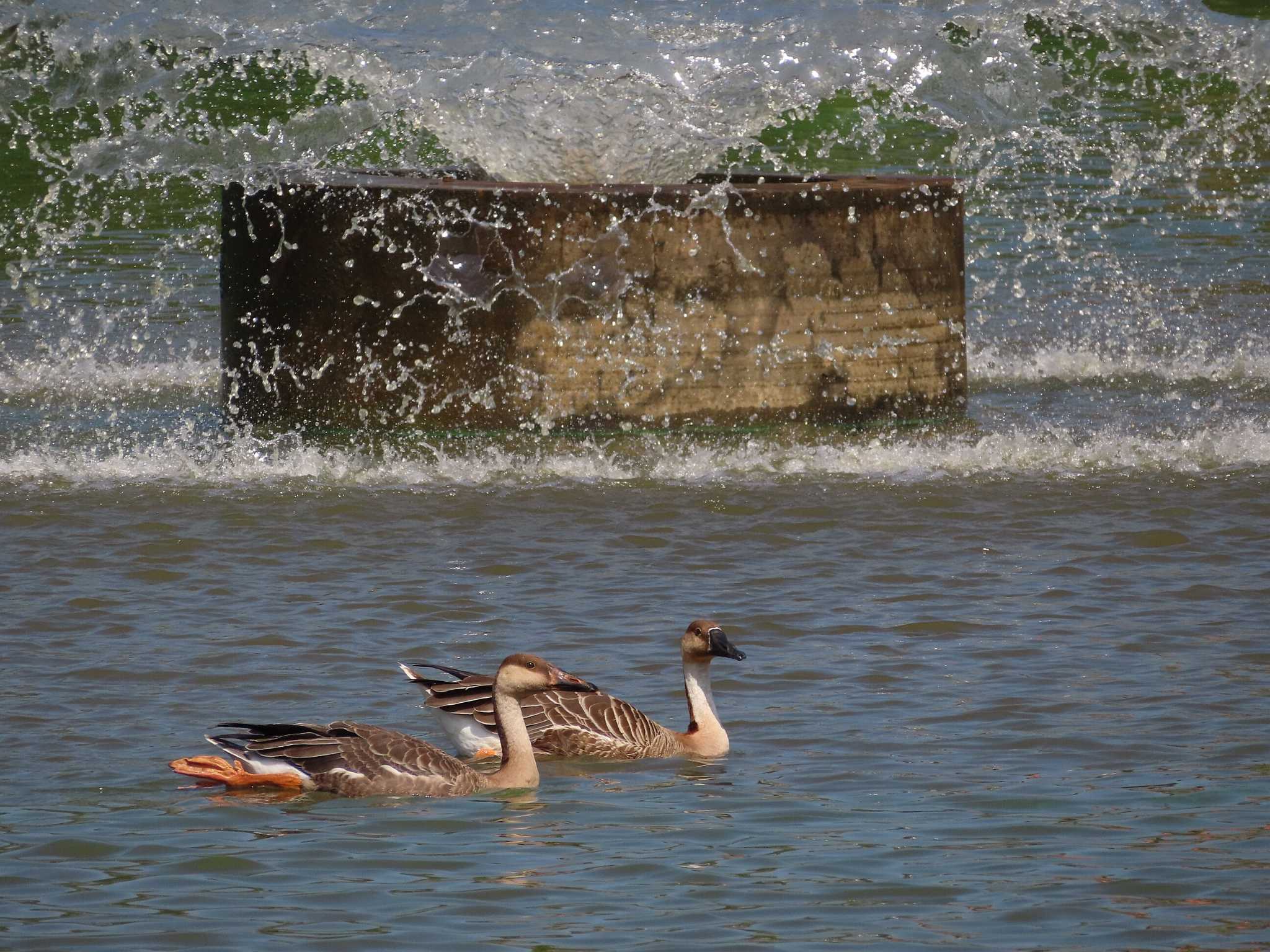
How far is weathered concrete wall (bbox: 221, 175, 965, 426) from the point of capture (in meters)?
13.1

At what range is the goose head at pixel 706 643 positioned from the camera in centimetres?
759

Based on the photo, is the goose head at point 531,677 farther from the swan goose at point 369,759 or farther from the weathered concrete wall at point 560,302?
the weathered concrete wall at point 560,302

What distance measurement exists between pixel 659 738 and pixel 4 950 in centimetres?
272

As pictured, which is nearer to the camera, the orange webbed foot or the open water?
the open water

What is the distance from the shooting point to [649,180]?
1483 centimetres

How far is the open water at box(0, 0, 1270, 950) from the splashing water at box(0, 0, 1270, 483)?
6 centimetres

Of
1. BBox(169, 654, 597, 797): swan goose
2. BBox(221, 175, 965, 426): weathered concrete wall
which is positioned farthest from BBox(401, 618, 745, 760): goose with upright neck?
BBox(221, 175, 965, 426): weathered concrete wall

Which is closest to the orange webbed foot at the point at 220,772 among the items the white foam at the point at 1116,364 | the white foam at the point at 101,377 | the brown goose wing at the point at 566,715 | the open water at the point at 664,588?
the open water at the point at 664,588

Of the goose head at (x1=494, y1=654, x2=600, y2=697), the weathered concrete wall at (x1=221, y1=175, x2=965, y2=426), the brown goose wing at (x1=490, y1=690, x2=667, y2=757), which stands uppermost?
the weathered concrete wall at (x1=221, y1=175, x2=965, y2=426)

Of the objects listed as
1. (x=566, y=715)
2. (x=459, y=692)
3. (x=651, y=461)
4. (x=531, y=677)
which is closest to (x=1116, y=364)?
(x=651, y=461)

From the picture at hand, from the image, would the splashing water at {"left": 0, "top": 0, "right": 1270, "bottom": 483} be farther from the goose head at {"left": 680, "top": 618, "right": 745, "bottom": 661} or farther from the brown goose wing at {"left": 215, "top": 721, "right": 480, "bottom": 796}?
the brown goose wing at {"left": 215, "top": 721, "right": 480, "bottom": 796}

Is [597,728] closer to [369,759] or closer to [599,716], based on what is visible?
[599,716]

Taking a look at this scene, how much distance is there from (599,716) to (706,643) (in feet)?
1.54

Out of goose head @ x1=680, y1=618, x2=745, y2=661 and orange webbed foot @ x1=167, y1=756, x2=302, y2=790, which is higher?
goose head @ x1=680, y1=618, x2=745, y2=661
